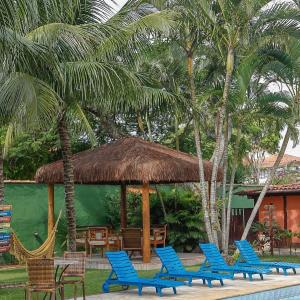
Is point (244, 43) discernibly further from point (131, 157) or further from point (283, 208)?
point (283, 208)

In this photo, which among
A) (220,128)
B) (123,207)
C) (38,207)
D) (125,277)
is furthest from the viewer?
(123,207)

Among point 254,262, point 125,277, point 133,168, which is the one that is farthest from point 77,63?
point 254,262

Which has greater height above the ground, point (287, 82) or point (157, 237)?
point (287, 82)

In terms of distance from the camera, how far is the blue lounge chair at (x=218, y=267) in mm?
12750

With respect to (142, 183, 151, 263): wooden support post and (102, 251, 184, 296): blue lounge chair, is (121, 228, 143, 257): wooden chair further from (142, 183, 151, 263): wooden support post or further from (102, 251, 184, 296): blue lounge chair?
(102, 251, 184, 296): blue lounge chair

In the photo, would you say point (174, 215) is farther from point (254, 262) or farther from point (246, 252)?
point (254, 262)

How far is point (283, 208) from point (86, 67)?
14.3m

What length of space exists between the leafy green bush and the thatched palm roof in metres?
2.46

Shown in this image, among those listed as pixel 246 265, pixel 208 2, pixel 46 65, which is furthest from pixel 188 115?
pixel 46 65

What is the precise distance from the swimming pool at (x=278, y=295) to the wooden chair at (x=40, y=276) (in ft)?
10.5

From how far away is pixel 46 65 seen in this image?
1096 centimetres

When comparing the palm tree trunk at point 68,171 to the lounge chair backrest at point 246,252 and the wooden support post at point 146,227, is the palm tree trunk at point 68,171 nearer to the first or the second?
the wooden support post at point 146,227

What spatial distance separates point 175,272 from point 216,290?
3.19 feet

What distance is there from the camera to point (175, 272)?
39.6ft
